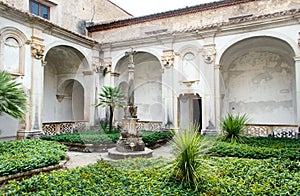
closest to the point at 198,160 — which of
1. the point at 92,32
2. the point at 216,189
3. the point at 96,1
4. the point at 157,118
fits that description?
the point at 216,189

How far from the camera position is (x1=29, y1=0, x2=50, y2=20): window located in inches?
559

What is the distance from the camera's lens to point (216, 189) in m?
4.38

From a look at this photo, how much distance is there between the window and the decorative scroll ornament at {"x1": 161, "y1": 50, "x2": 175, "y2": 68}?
782 centimetres

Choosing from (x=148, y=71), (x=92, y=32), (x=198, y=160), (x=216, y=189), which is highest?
(x=92, y=32)

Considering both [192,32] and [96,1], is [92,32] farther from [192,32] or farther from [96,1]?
[192,32]

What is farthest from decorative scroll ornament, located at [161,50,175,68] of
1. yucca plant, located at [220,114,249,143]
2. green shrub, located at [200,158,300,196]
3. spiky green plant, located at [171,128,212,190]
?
spiky green plant, located at [171,128,212,190]

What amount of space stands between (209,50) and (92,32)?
8.69m

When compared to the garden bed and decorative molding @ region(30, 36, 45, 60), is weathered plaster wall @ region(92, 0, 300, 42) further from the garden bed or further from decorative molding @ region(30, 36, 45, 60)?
the garden bed

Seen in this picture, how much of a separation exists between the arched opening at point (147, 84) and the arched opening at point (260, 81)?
168 inches

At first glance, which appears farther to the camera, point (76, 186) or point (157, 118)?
point (157, 118)

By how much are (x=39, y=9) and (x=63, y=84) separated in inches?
190

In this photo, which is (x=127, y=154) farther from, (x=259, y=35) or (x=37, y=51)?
(x=259, y=35)

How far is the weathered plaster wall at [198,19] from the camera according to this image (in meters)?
12.8

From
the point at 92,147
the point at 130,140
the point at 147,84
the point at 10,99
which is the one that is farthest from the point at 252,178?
the point at 147,84
